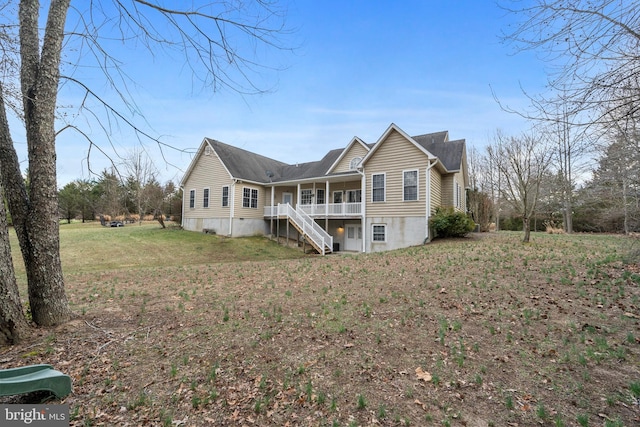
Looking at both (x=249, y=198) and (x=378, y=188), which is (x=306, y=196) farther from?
(x=378, y=188)

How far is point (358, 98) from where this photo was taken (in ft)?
46.0

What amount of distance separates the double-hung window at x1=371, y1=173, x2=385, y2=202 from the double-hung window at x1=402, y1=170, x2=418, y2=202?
122 centimetres

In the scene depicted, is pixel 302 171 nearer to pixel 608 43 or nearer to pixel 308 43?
pixel 308 43


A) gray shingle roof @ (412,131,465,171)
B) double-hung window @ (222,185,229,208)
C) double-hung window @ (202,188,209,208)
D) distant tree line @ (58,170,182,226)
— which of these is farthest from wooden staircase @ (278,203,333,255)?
distant tree line @ (58,170,182,226)

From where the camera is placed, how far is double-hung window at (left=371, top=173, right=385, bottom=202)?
626 inches

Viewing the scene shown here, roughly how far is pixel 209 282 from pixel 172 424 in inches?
222

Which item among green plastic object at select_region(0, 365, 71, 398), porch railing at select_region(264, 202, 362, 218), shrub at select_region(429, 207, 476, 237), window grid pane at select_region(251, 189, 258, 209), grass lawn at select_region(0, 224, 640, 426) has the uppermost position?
window grid pane at select_region(251, 189, 258, 209)

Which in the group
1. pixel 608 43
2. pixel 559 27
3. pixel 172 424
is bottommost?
pixel 172 424

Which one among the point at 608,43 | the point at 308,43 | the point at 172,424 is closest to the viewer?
the point at 172,424

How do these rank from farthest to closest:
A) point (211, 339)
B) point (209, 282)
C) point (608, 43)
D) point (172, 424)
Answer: point (209, 282), point (211, 339), point (608, 43), point (172, 424)

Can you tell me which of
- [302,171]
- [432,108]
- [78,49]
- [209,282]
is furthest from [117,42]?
[302,171]

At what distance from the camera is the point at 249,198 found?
67.4 ft

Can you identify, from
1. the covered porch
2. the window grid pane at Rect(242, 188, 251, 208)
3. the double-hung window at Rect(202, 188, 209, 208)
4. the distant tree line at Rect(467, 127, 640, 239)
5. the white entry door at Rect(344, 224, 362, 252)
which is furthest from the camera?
the double-hung window at Rect(202, 188, 209, 208)

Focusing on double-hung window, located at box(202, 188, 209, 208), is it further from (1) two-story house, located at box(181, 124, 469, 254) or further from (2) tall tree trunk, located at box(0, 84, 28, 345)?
(2) tall tree trunk, located at box(0, 84, 28, 345)
